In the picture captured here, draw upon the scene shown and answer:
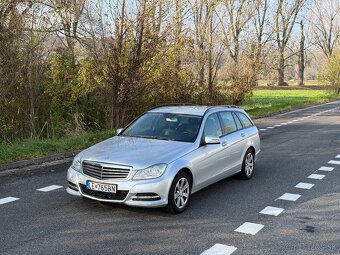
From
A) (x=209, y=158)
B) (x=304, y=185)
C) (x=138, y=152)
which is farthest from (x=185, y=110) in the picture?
(x=304, y=185)

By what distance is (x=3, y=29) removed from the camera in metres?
10.7

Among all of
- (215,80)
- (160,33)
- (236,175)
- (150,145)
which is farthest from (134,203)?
(215,80)

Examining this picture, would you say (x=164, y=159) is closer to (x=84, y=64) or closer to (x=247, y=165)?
(x=247, y=165)

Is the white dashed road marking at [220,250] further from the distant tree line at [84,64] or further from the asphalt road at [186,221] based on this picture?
the distant tree line at [84,64]

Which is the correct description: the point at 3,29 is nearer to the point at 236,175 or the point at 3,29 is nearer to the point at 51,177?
the point at 51,177

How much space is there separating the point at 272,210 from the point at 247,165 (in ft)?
6.69

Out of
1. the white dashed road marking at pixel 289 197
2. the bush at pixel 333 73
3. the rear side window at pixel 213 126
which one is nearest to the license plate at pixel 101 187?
the rear side window at pixel 213 126

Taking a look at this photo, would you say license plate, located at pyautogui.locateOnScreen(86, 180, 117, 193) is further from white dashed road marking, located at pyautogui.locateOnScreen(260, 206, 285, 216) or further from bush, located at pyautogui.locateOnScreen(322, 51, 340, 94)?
bush, located at pyautogui.locateOnScreen(322, 51, 340, 94)

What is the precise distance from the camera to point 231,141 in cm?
726

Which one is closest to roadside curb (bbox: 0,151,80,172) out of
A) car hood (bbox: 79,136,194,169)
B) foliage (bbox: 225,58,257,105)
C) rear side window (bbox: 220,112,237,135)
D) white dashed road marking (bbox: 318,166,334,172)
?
car hood (bbox: 79,136,194,169)

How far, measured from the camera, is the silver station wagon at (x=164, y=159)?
5.42 meters

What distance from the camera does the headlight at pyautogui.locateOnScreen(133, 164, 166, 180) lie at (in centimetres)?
539

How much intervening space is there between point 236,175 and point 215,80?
42.6 ft

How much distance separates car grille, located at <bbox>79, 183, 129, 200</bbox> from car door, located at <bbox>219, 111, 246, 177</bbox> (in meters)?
2.22
